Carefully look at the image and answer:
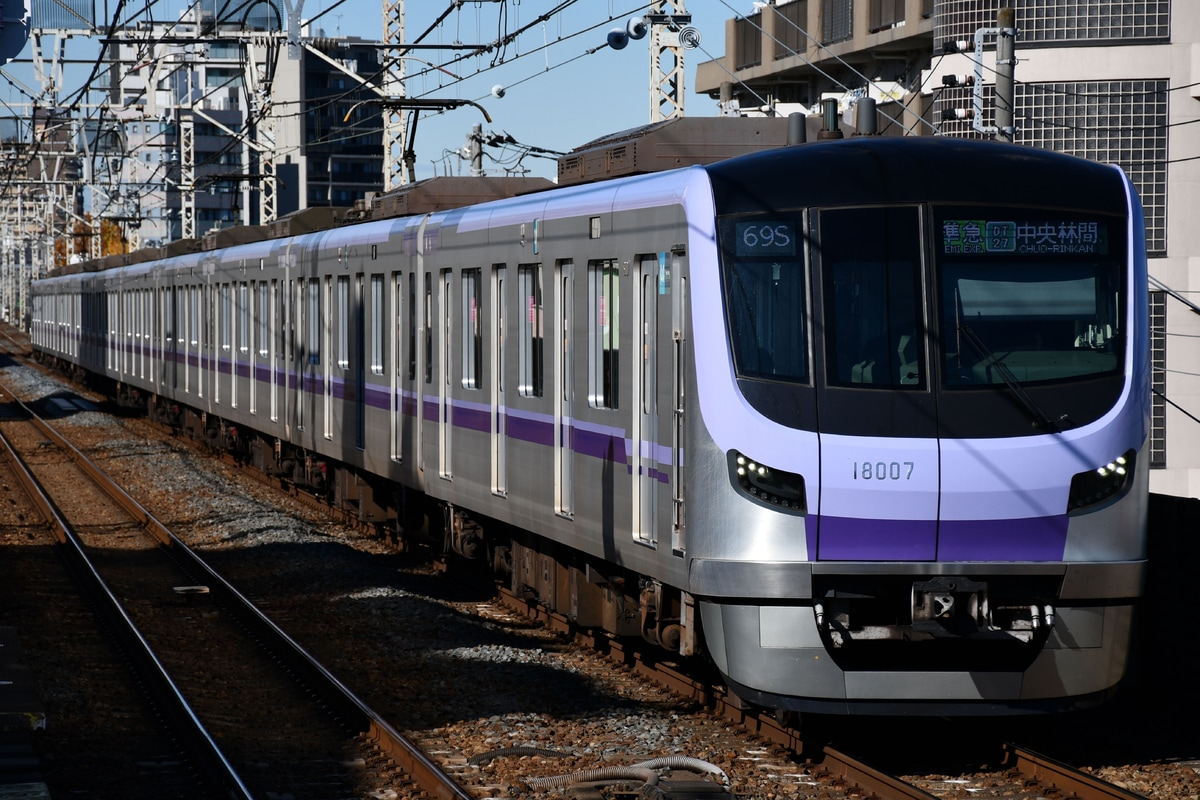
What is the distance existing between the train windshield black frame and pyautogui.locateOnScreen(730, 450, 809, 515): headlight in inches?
15.7

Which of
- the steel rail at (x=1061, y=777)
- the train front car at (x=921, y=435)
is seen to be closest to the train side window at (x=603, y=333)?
the train front car at (x=921, y=435)

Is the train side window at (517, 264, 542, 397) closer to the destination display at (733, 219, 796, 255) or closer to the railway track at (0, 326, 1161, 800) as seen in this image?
the railway track at (0, 326, 1161, 800)

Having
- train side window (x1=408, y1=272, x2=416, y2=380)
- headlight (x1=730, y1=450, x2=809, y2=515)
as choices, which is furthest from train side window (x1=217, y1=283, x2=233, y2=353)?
headlight (x1=730, y1=450, x2=809, y2=515)

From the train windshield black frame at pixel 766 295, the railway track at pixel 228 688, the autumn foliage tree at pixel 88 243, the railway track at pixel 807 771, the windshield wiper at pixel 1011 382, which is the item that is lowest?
the railway track at pixel 228 688

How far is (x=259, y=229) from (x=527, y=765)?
51.9 ft

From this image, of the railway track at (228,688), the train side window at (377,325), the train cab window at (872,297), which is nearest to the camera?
the train cab window at (872,297)

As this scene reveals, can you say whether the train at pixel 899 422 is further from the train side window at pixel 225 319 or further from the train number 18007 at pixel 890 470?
the train side window at pixel 225 319

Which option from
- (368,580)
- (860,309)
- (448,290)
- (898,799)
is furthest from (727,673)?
(368,580)

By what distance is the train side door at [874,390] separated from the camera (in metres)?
7.20

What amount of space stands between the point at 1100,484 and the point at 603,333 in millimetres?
2958

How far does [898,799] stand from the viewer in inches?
270

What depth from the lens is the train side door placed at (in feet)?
23.6

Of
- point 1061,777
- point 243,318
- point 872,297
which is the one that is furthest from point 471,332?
point 243,318

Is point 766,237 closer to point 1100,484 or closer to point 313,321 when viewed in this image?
point 1100,484
